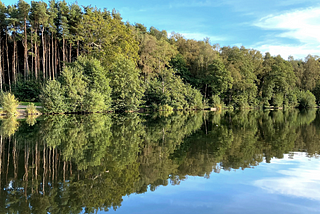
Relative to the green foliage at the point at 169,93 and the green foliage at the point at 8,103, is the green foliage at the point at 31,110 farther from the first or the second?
the green foliage at the point at 169,93

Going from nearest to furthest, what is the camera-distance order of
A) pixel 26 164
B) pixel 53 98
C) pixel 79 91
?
pixel 26 164 → pixel 53 98 → pixel 79 91

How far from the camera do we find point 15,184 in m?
5.50

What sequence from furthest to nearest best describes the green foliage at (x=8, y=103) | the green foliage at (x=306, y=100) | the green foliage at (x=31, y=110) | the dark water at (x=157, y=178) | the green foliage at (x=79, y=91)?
the green foliage at (x=306, y=100)
the green foliage at (x=79, y=91)
the green foliage at (x=31, y=110)
the green foliage at (x=8, y=103)
the dark water at (x=157, y=178)

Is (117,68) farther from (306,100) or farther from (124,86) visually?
(306,100)

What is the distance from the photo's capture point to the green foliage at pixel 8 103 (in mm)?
24672

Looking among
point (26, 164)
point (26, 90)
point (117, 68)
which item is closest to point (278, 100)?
point (117, 68)

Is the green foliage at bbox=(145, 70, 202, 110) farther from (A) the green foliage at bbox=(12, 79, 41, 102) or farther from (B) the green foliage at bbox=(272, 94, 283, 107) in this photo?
(B) the green foliage at bbox=(272, 94, 283, 107)

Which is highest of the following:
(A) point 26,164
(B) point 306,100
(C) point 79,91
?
(C) point 79,91

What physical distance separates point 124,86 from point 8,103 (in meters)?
15.5

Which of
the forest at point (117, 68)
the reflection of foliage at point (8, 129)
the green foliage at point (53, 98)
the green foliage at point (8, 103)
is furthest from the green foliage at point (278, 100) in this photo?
the reflection of foliage at point (8, 129)

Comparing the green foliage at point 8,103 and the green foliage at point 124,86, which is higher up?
the green foliage at point 124,86

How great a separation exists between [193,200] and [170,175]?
60.0 inches

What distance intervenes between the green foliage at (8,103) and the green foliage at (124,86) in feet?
43.9

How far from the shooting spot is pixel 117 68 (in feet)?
118
